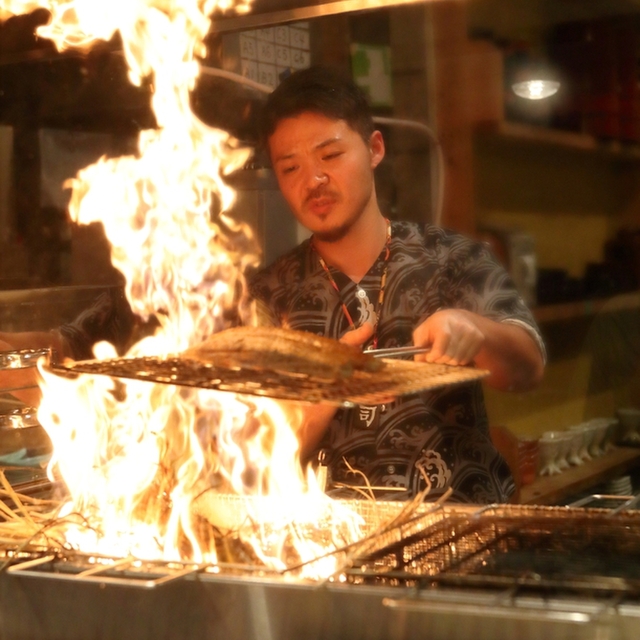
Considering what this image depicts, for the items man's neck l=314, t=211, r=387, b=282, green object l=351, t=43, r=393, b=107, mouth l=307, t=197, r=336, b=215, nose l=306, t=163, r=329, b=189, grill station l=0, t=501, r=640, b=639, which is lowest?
grill station l=0, t=501, r=640, b=639

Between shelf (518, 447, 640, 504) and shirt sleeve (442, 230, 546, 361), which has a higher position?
shirt sleeve (442, 230, 546, 361)

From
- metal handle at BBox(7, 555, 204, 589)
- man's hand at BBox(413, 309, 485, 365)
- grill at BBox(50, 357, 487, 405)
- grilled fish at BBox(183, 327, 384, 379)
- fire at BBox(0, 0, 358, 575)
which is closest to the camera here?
metal handle at BBox(7, 555, 204, 589)

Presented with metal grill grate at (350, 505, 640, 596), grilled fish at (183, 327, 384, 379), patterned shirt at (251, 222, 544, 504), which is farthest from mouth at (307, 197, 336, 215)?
metal grill grate at (350, 505, 640, 596)

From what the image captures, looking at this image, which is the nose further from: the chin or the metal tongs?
the metal tongs

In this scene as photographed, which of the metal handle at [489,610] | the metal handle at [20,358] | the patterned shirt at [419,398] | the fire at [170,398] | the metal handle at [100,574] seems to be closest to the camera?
the metal handle at [489,610]

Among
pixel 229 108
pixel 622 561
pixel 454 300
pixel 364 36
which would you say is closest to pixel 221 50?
pixel 229 108

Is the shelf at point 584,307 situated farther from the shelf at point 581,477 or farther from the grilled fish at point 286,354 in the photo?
the grilled fish at point 286,354

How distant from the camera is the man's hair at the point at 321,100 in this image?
257 cm

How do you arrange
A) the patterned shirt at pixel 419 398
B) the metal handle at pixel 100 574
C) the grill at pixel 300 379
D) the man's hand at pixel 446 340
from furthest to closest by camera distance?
1. the patterned shirt at pixel 419 398
2. the man's hand at pixel 446 340
3. the grill at pixel 300 379
4. the metal handle at pixel 100 574

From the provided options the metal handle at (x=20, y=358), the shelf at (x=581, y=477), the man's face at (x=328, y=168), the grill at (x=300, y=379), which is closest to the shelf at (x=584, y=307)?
the shelf at (x=581, y=477)

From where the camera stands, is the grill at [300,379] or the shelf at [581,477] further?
the shelf at [581,477]

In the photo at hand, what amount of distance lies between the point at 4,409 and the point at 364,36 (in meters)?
1.40

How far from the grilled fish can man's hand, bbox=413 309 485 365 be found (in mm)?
155

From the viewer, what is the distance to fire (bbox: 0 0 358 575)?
2014mm
